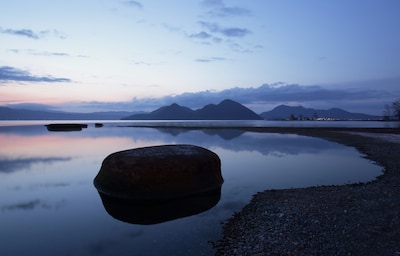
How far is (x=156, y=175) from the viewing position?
11.2 meters

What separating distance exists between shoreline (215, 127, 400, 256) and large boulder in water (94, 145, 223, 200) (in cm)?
250

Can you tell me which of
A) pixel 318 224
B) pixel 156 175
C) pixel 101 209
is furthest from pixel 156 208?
pixel 318 224

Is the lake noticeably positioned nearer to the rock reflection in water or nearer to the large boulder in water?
the rock reflection in water

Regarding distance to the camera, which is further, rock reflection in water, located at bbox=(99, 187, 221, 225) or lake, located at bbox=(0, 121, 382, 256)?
rock reflection in water, located at bbox=(99, 187, 221, 225)

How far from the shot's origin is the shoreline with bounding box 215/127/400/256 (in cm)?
645

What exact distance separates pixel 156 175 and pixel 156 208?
4.22 ft

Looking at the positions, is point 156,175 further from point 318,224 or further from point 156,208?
point 318,224

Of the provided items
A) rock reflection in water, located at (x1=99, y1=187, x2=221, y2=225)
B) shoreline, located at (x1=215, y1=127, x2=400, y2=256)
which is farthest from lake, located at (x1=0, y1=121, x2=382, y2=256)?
shoreline, located at (x1=215, y1=127, x2=400, y2=256)

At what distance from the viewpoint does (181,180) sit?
1162 cm

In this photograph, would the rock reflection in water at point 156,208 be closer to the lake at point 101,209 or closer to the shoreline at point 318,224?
the lake at point 101,209

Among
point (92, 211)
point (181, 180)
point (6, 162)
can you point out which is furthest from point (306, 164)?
point (6, 162)

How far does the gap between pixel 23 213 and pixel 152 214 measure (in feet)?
15.9

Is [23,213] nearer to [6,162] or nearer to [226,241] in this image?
[226,241]

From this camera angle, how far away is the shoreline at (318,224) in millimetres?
6445
